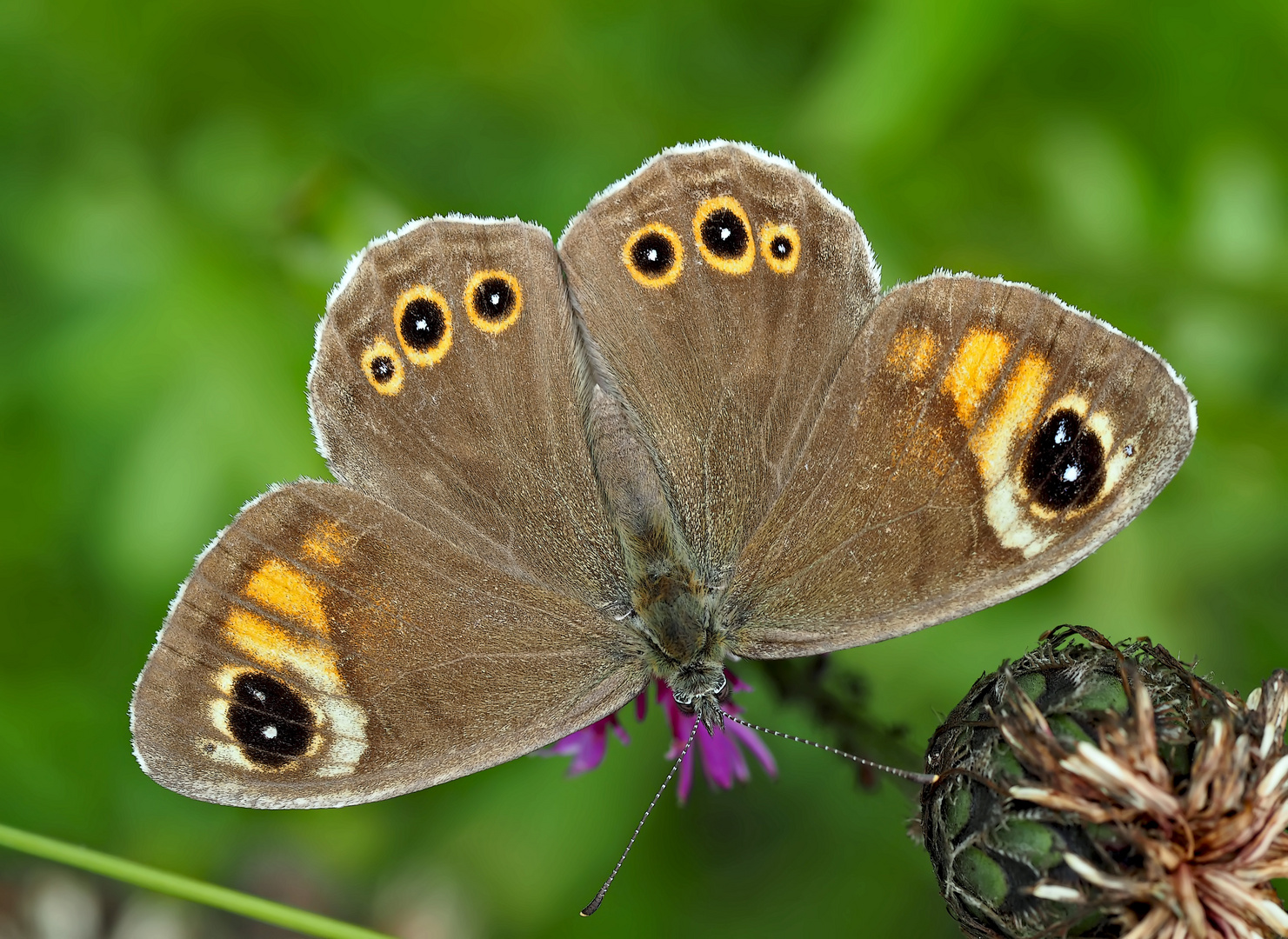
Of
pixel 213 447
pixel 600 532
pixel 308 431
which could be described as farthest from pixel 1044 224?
pixel 213 447

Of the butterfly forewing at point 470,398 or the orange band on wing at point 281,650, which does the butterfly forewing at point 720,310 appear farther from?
the orange band on wing at point 281,650

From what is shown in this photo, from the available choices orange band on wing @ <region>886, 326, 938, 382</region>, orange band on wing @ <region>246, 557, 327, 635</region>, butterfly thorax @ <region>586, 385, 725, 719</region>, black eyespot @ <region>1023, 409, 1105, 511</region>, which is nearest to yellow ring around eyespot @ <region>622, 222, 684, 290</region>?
butterfly thorax @ <region>586, 385, 725, 719</region>

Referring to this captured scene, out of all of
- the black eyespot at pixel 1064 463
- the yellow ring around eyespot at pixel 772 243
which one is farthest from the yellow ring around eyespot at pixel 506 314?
the black eyespot at pixel 1064 463

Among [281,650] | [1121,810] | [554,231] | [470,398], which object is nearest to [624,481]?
[470,398]

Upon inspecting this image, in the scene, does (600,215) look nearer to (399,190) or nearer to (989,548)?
(989,548)

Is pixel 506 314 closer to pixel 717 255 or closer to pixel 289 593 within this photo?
pixel 717 255
